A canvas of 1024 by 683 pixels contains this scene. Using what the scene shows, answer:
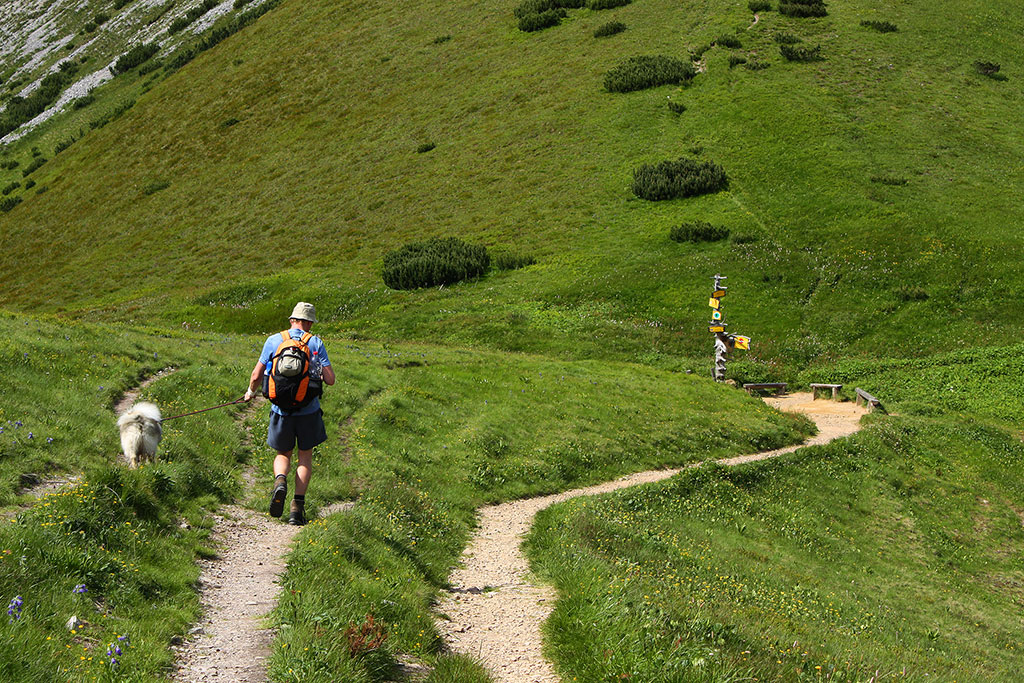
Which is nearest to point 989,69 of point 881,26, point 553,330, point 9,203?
point 881,26

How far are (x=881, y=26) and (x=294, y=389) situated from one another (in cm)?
8800

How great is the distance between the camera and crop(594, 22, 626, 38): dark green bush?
84250 mm

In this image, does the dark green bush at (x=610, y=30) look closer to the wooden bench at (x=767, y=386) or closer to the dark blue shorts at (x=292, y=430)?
the wooden bench at (x=767, y=386)

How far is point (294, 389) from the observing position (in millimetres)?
11039

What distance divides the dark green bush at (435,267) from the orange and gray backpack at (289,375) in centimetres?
4019

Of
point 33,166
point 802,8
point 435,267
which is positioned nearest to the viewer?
point 435,267

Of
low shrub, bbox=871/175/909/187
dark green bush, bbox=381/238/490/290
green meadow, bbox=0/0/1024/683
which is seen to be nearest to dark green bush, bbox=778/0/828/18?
green meadow, bbox=0/0/1024/683

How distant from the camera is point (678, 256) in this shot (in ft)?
163

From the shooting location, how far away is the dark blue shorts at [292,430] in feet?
37.7

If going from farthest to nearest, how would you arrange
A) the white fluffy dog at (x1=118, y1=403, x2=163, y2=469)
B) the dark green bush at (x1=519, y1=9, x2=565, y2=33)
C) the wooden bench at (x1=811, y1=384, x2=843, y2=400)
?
the dark green bush at (x1=519, y1=9, x2=565, y2=33) < the wooden bench at (x1=811, y1=384, x2=843, y2=400) < the white fluffy dog at (x1=118, y1=403, x2=163, y2=469)

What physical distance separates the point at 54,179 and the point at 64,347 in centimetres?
9271

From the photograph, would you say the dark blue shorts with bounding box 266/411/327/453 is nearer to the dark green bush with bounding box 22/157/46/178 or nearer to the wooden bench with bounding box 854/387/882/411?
the wooden bench with bounding box 854/387/882/411

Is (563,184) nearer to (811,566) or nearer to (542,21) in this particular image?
(542,21)

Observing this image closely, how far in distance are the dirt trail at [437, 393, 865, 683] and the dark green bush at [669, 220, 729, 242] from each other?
34.5m
